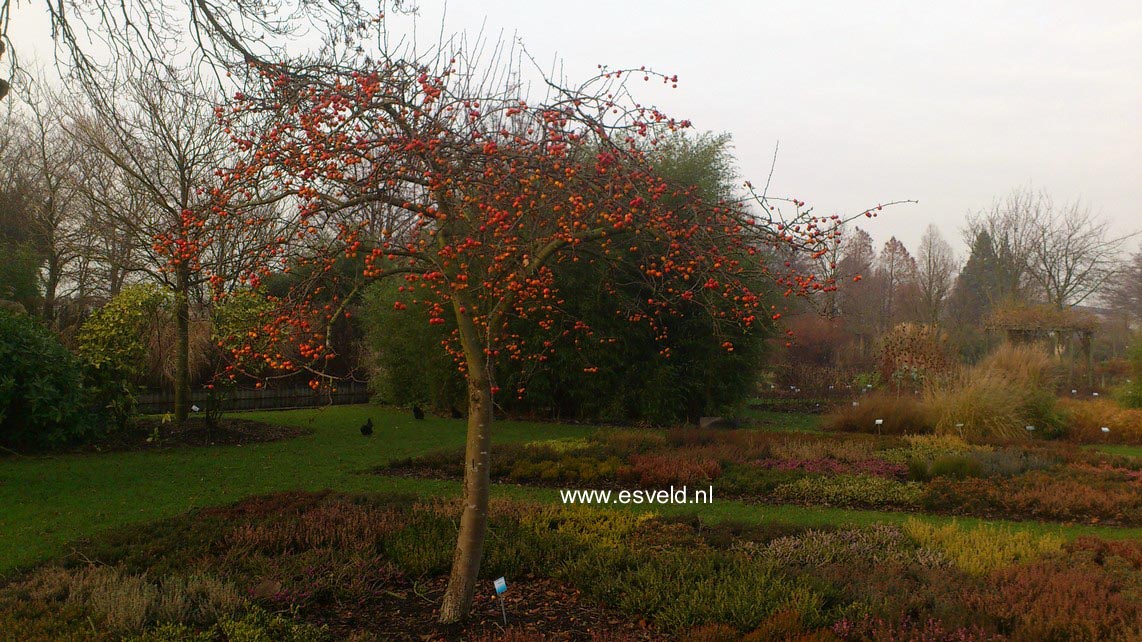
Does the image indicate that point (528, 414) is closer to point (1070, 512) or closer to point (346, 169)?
point (1070, 512)

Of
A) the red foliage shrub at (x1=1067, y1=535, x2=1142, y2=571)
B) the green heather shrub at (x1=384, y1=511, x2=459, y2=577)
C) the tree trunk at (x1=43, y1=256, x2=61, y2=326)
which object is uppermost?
the tree trunk at (x1=43, y1=256, x2=61, y2=326)

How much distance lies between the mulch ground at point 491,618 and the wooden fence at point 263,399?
12007mm

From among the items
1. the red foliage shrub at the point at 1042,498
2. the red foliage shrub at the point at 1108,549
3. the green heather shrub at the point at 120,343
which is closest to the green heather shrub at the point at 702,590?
the red foliage shrub at the point at 1108,549

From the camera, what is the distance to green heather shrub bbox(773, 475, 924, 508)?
7.95m

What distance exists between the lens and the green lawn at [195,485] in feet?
21.1

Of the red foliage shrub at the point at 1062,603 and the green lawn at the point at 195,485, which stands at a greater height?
the green lawn at the point at 195,485

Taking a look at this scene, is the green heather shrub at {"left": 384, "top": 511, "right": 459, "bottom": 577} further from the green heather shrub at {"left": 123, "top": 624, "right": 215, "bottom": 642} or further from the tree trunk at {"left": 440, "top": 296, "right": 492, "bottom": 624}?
the green heather shrub at {"left": 123, "top": 624, "right": 215, "bottom": 642}

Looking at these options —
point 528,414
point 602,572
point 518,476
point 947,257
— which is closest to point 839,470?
point 518,476

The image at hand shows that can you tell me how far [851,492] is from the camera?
8.12 metres

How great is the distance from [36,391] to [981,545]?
34.1 ft

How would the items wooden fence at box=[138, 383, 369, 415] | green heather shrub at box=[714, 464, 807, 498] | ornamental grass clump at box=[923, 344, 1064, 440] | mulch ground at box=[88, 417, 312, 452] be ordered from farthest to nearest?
1. wooden fence at box=[138, 383, 369, 415]
2. ornamental grass clump at box=[923, 344, 1064, 440]
3. mulch ground at box=[88, 417, 312, 452]
4. green heather shrub at box=[714, 464, 807, 498]

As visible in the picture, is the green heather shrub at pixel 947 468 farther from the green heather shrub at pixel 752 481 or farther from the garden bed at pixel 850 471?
the green heather shrub at pixel 752 481

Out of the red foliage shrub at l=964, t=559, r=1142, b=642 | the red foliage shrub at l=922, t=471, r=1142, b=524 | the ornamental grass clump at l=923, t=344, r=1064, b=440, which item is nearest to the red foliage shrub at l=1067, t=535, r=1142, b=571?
the red foliage shrub at l=964, t=559, r=1142, b=642

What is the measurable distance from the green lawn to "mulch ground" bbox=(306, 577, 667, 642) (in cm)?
268
